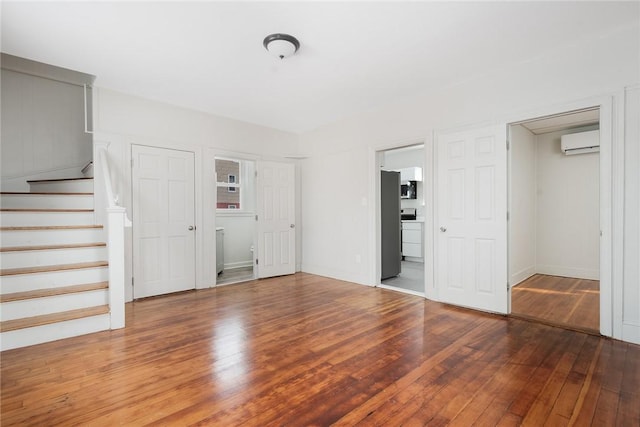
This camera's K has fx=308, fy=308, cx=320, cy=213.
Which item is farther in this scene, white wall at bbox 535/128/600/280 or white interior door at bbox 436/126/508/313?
white wall at bbox 535/128/600/280

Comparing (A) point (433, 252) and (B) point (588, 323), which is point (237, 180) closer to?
(A) point (433, 252)

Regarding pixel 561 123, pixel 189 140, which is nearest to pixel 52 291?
pixel 189 140

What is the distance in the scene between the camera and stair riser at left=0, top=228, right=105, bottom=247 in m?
3.13

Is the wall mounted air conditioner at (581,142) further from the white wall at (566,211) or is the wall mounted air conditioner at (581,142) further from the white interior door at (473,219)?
the white interior door at (473,219)

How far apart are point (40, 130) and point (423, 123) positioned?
17.8ft

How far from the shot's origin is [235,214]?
6184mm

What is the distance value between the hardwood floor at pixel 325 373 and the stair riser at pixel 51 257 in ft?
2.80

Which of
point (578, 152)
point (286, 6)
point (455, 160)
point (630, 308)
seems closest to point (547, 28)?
point (455, 160)

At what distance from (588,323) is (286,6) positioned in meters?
4.01

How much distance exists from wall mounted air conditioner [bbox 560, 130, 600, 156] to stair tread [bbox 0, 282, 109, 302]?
22.0ft

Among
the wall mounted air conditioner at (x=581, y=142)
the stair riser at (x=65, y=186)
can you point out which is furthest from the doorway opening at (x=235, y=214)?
the wall mounted air conditioner at (x=581, y=142)

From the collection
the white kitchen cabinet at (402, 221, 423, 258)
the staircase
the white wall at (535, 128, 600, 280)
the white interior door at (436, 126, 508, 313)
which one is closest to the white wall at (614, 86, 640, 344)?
the white interior door at (436, 126, 508, 313)

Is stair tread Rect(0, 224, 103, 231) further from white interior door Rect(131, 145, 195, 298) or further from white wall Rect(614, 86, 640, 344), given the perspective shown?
white wall Rect(614, 86, 640, 344)

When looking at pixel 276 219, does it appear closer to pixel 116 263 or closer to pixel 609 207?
pixel 116 263
